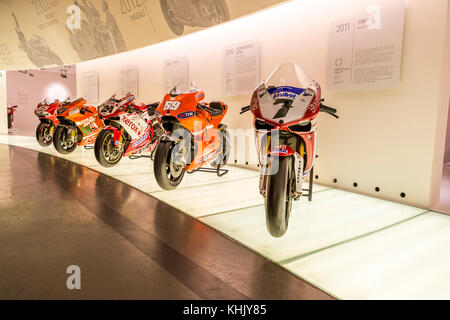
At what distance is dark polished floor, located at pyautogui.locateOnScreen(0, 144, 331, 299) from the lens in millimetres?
1401

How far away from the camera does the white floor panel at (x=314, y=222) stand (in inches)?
76.5

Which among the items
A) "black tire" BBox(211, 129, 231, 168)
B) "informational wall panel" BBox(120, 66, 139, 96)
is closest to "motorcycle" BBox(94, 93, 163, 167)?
"black tire" BBox(211, 129, 231, 168)

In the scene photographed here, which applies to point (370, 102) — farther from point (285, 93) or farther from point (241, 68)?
point (241, 68)

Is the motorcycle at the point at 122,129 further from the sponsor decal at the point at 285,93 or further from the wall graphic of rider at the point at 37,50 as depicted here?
the wall graphic of rider at the point at 37,50

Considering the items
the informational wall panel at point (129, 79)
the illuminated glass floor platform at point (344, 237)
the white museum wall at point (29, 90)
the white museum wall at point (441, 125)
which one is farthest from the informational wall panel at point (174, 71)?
the white museum wall at point (29, 90)

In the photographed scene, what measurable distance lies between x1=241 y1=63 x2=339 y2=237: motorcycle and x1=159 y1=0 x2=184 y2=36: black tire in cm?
361

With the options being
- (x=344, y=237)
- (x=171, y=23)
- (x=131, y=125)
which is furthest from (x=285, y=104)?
(x=171, y=23)

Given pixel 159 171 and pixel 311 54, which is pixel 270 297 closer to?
pixel 159 171

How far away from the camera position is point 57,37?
25.7 ft

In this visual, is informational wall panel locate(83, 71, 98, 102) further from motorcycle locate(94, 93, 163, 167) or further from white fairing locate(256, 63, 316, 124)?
white fairing locate(256, 63, 316, 124)

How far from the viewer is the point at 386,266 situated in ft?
5.46

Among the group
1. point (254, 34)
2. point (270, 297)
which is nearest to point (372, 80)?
point (254, 34)
